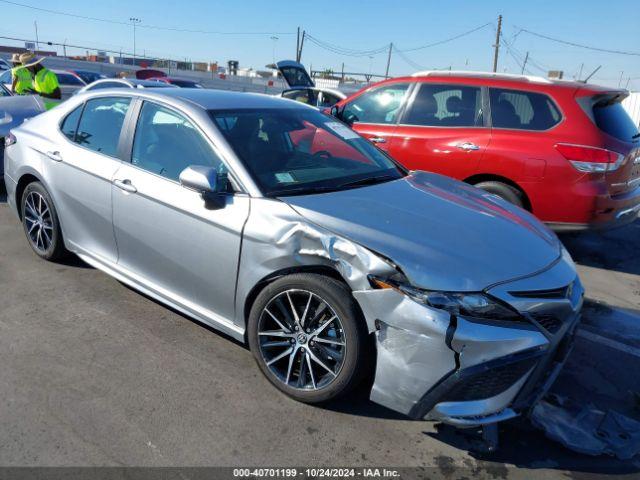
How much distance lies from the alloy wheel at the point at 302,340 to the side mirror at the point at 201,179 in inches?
28.4

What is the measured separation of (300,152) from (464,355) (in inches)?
72.5

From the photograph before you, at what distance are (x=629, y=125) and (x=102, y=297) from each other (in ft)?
17.4

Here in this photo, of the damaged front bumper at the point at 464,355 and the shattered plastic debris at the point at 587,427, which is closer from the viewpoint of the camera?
the damaged front bumper at the point at 464,355

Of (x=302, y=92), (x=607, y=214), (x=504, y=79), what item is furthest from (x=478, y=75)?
(x=302, y=92)

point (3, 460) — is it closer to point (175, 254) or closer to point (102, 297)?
point (175, 254)

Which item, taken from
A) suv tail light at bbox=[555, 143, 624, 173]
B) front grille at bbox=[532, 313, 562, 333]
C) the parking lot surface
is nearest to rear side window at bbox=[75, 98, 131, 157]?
the parking lot surface

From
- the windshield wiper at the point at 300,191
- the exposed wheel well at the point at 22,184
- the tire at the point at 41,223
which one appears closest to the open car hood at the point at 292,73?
the exposed wheel well at the point at 22,184

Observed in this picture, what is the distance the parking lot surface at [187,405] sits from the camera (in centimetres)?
240

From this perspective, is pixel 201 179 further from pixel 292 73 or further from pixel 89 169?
pixel 292 73

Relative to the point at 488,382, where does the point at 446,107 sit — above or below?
above

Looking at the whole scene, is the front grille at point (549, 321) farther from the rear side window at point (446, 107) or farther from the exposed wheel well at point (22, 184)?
the exposed wheel well at point (22, 184)

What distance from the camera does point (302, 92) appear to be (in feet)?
35.4

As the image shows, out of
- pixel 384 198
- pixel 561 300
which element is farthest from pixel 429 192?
pixel 561 300

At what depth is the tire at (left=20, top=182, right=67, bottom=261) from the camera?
164 inches
